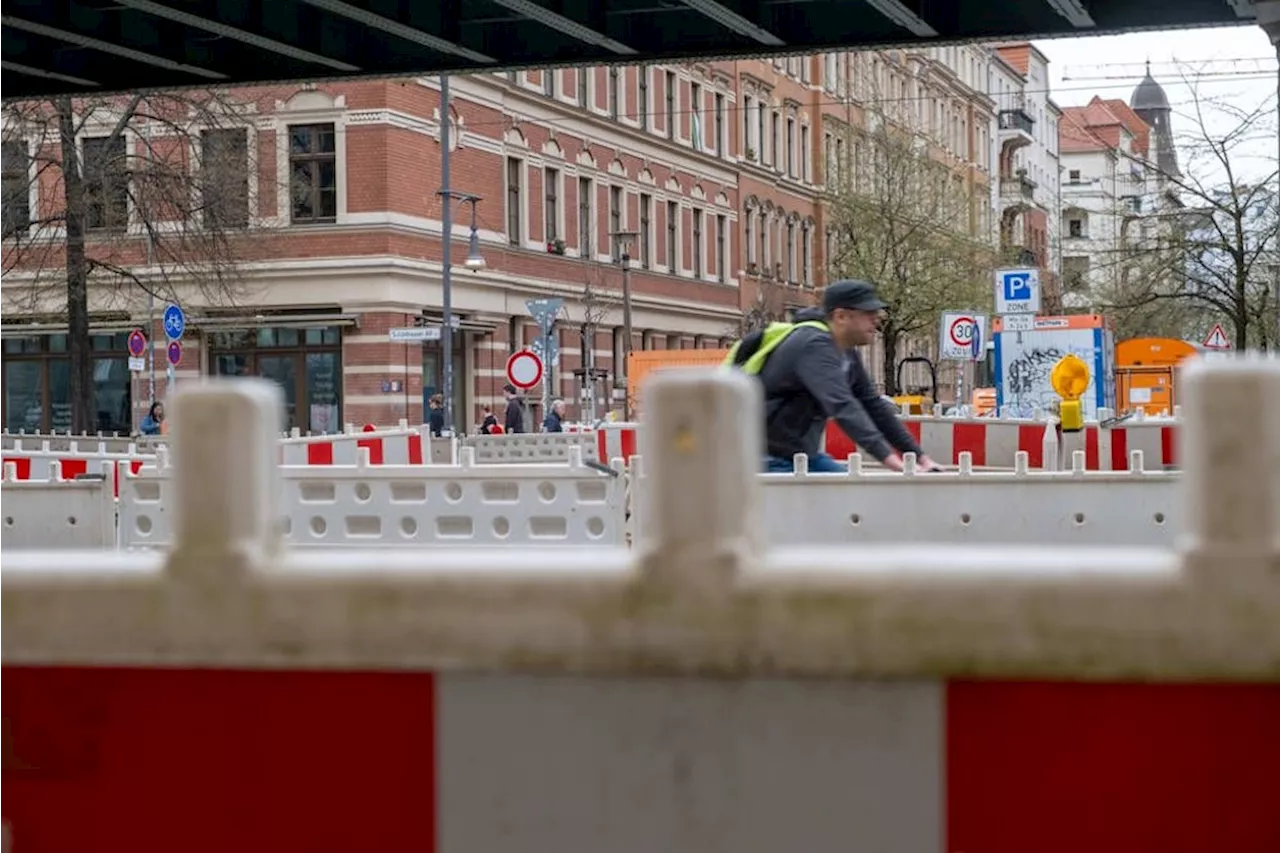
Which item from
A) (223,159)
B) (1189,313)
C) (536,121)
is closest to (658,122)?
(536,121)

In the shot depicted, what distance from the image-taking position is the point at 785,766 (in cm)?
286

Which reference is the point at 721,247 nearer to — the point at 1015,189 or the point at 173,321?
the point at 173,321

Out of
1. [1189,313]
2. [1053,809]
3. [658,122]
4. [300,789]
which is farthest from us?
[658,122]

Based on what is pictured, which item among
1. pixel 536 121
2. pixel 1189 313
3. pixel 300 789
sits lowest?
pixel 300 789

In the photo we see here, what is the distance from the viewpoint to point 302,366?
1938 inches

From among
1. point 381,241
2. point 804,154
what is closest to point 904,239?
point 804,154

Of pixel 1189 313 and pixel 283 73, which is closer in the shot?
pixel 283 73

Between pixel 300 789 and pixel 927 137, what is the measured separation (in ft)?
231

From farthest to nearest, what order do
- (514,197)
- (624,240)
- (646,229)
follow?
1. (646,229)
2. (514,197)
3. (624,240)

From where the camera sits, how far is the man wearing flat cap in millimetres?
8203

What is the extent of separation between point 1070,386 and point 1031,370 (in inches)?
696

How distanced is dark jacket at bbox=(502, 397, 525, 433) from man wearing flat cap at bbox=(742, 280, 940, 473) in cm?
3463

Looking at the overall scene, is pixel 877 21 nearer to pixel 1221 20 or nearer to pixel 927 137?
pixel 1221 20

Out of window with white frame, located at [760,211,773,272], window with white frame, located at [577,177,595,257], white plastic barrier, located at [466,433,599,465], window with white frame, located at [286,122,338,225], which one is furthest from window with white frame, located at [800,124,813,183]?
white plastic barrier, located at [466,433,599,465]
